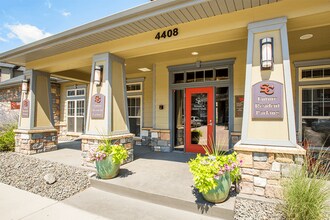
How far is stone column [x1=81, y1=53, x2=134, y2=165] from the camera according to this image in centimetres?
460

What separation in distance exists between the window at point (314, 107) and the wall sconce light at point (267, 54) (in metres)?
2.69

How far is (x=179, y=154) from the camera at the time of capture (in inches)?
236

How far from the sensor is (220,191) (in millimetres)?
2797

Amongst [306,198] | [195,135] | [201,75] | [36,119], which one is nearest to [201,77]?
[201,75]

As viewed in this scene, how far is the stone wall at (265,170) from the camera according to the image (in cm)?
273

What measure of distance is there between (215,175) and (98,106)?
3.20 m

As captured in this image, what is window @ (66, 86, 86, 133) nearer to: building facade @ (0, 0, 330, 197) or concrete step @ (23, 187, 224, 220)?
building facade @ (0, 0, 330, 197)

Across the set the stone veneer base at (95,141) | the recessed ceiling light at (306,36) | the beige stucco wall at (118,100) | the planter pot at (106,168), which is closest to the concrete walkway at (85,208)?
the planter pot at (106,168)

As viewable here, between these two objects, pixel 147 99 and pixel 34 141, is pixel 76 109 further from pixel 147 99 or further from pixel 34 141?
pixel 147 99

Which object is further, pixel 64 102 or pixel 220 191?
pixel 64 102

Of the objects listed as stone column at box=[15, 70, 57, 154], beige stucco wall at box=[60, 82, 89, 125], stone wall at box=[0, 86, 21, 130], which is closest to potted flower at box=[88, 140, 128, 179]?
stone column at box=[15, 70, 57, 154]

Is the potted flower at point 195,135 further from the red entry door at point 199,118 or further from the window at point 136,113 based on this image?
the window at point 136,113

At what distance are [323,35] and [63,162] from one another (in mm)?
6655

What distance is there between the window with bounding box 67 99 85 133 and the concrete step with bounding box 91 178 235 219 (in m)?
6.68
